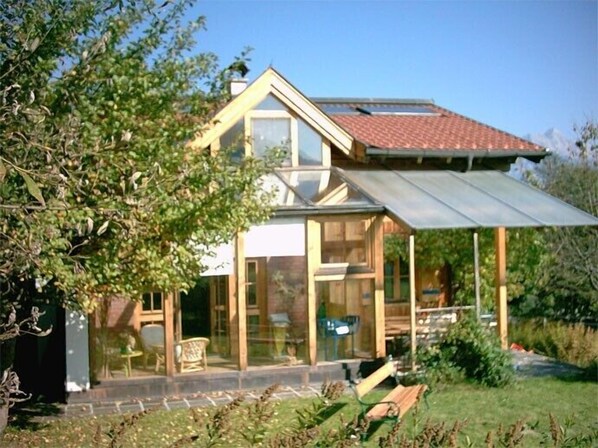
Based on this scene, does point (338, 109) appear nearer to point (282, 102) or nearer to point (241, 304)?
point (282, 102)

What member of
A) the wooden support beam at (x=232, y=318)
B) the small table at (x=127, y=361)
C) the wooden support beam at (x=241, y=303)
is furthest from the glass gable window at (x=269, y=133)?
the small table at (x=127, y=361)

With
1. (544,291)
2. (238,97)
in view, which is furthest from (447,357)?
(544,291)

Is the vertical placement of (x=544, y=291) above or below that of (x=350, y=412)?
above

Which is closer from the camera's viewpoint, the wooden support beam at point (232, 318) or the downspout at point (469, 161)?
the wooden support beam at point (232, 318)

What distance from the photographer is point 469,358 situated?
1418 centimetres

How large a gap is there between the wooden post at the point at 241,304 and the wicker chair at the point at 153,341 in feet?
4.48

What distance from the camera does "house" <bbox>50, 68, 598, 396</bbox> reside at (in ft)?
46.4

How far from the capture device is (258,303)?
14789 mm

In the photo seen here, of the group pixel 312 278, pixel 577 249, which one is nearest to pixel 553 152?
pixel 577 249

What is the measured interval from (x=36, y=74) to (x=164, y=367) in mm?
7336

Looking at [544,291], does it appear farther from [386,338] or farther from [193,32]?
[193,32]

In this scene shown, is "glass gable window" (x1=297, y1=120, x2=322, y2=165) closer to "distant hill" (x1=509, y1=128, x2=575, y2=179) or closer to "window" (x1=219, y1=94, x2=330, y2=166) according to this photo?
"window" (x1=219, y1=94, x2=330, y2=166)

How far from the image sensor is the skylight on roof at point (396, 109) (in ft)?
68.7

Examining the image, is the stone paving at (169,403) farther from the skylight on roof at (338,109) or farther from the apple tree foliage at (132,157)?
the skylight on roof at (338,109)
